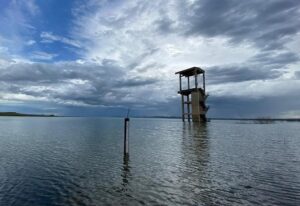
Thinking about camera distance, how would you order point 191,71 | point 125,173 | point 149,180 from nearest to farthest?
point 149,180 < point 125,173 < point 191,71

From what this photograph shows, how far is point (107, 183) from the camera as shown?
14414 millimetres

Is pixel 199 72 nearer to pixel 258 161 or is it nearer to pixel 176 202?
pixel 258 161

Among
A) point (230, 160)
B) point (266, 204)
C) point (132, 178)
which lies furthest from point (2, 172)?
point (230, 160)

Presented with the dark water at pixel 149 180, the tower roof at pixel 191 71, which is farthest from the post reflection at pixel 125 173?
the tower roof at pixel 191 71

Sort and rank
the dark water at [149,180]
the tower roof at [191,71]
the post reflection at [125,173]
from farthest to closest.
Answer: the tower roof at [191,71] < the post reflection at [125,173] < the dark water at [149,180]

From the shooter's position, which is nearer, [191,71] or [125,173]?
[125,173]

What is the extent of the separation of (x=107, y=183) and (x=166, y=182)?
361cm

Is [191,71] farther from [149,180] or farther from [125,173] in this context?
[149,180]

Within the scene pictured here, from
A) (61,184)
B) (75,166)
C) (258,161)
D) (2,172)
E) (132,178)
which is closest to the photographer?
(61,184)

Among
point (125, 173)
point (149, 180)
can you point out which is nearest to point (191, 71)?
point (125, 173)

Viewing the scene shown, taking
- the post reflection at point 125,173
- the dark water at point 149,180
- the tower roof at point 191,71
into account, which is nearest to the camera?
the dark water at point 149,180

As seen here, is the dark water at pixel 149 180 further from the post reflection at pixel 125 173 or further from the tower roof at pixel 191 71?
the tower roof at pixel 191 71

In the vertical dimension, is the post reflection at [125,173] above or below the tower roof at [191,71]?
below

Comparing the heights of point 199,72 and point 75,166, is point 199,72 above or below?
above
